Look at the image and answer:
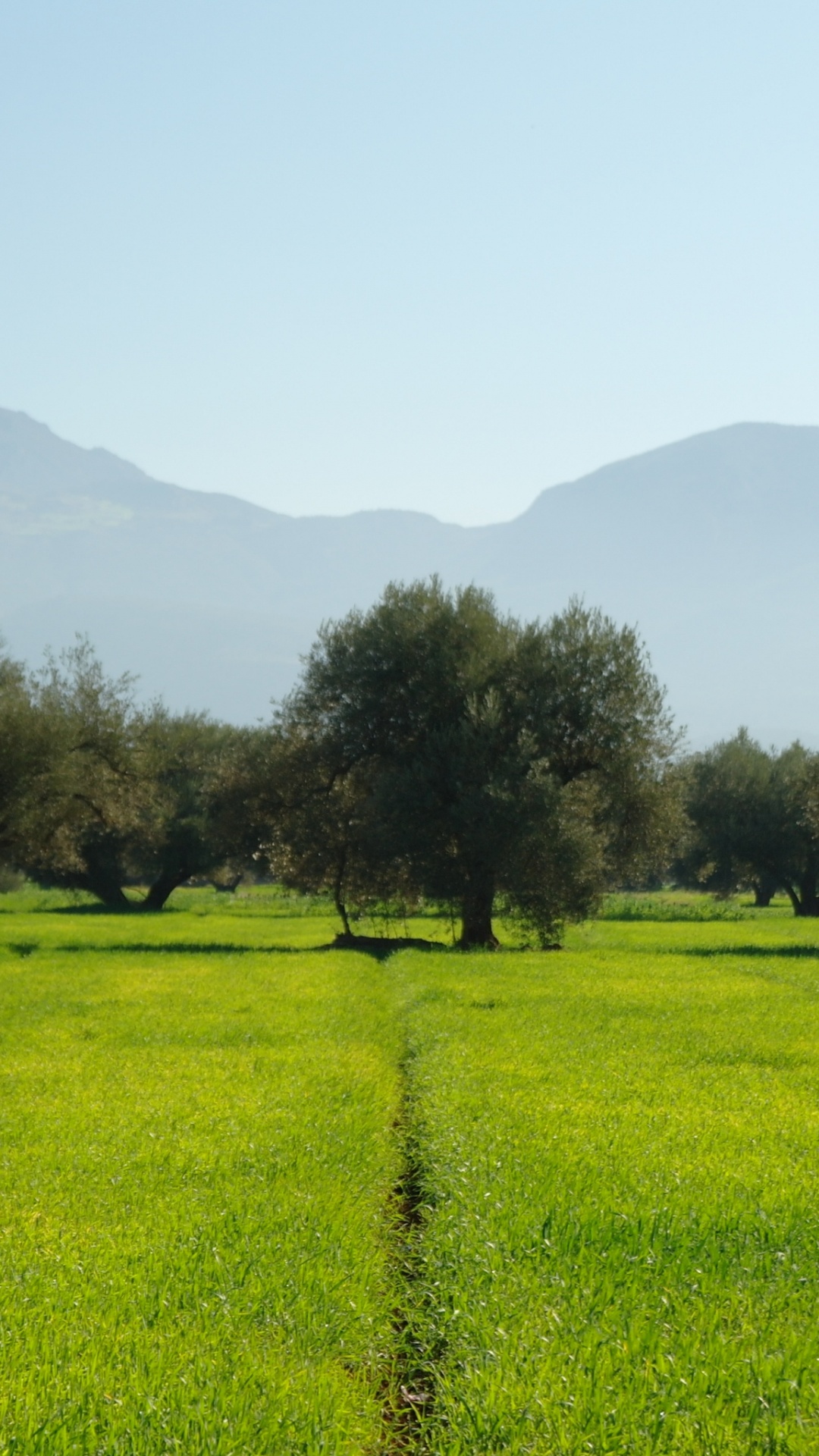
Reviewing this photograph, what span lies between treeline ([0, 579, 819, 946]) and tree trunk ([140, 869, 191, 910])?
31.3 meters

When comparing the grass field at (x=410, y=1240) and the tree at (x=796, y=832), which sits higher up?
the tree at (x=796, y=832)

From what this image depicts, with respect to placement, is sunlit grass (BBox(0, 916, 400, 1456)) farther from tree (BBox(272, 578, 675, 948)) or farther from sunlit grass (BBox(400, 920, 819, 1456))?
tree (BBox(272, 578, 675, 948))

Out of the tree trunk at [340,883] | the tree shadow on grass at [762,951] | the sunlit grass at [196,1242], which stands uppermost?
the tree trunk at [340,883]

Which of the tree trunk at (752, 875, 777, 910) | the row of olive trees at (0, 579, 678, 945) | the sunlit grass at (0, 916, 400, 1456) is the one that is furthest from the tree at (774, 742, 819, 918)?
the sunlit grass at (0, 916, 400, 1456)

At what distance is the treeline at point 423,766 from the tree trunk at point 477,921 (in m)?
0.09

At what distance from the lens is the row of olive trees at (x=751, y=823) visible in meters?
73.4

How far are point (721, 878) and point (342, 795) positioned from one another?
38959 mm

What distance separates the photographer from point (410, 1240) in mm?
10070

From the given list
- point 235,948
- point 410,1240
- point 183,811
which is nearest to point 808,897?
point 183,811

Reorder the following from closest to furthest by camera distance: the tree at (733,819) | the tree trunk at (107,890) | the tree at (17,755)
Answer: the tree at (17,755)
the tree at (733,819)
the tree trunk at (107,890)

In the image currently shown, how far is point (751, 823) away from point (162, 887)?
3743cm

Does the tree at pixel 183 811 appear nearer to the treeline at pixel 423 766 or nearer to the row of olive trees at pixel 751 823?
the treeline at pixel 423 766

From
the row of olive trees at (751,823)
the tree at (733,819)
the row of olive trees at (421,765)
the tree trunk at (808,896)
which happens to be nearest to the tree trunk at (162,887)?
the row of olive trees at (751,823)

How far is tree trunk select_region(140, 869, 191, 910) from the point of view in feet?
265
